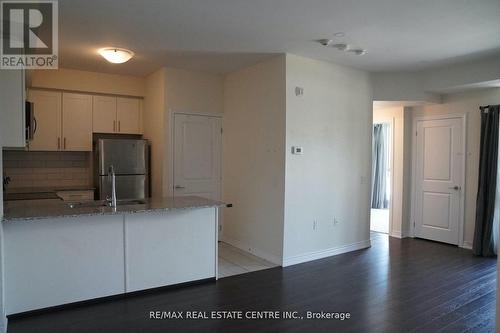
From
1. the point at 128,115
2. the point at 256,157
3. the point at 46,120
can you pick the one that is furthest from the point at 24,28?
the point at 256,157

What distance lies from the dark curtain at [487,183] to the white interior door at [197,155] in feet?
12.8

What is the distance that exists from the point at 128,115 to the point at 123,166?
1024 millimetres

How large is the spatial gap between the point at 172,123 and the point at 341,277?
123 inches

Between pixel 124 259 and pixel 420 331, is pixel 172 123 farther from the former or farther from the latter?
pixel 420 331

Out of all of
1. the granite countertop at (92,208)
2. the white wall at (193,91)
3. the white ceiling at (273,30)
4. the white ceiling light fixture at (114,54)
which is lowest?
the granite countertop at (92,208)

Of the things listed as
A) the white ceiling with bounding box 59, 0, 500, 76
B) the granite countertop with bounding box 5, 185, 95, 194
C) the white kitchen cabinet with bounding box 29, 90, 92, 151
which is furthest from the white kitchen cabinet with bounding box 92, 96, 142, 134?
the granite countertop with bounding box 5, 185, 95, 194

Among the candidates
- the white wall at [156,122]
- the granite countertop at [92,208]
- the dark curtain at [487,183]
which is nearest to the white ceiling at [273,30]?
the white wall at [156,122]

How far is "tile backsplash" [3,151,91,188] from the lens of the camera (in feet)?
16.5

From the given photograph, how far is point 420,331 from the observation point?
2.70m

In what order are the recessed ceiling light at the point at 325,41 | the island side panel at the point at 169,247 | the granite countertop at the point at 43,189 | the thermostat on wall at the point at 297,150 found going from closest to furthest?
the island side panel at the point at 169,247
the recessed ceiling light at the point at 325,41
the thermostat on wall at the point at 297,150
the granite countertop at the point at 43,189

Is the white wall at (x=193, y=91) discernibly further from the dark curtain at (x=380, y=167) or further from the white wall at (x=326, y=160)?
the dark curtain at (x=380, y=167)

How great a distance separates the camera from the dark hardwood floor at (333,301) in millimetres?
2760

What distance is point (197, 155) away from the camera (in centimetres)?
528

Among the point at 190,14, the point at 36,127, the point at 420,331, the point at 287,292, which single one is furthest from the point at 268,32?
the point at 36,127
